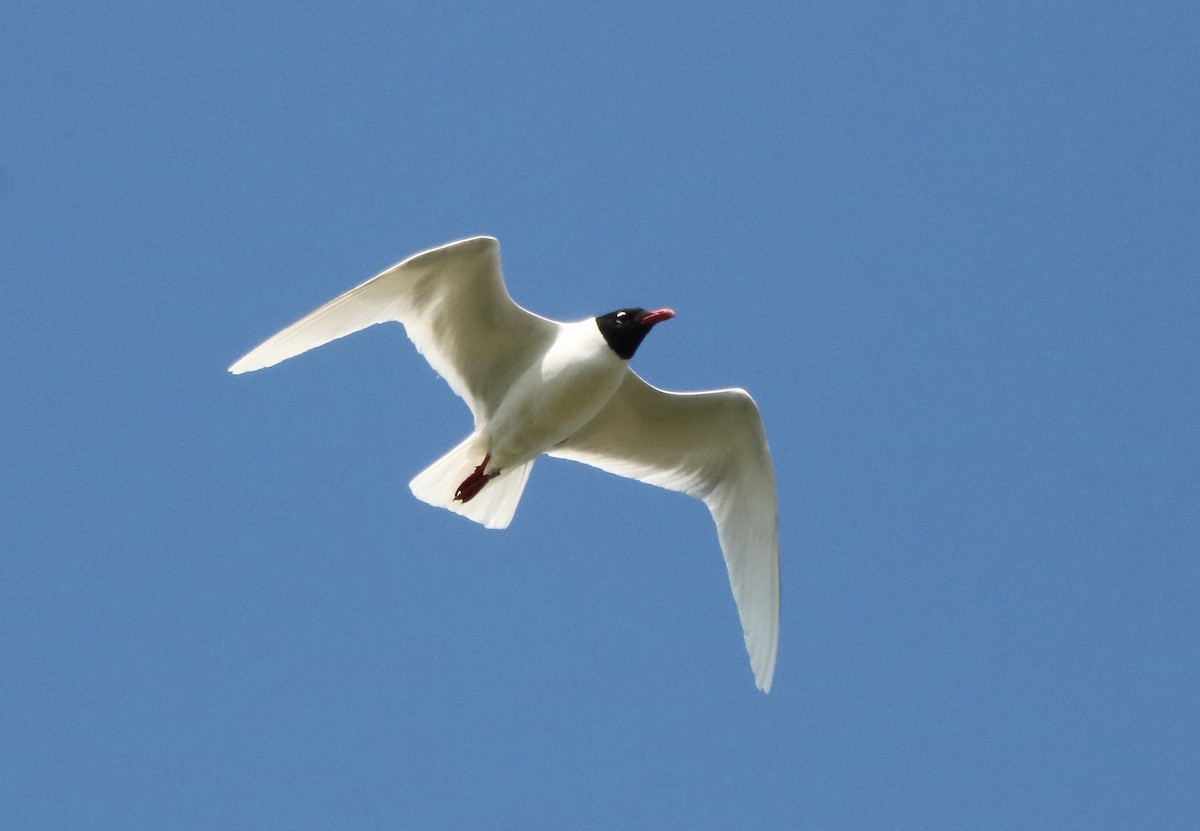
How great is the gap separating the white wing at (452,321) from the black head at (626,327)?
0.40 metres

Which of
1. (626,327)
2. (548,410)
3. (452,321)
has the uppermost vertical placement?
(452,321)

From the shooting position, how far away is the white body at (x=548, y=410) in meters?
9.45

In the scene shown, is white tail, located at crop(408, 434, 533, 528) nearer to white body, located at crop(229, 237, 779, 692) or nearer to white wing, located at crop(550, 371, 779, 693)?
white body, located at crop(229, 237, 779, 692)

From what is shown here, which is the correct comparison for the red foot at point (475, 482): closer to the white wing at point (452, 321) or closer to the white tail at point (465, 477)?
the white tail at point (465, 477)

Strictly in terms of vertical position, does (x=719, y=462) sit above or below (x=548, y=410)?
below

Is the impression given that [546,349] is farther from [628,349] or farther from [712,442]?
[712,442]

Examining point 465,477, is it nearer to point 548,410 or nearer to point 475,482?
point 475,482

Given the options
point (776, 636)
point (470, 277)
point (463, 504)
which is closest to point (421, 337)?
point (470, 277)

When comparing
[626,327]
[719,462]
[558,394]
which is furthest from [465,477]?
[719,462]

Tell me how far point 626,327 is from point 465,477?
146 cm

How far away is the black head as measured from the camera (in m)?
9.65

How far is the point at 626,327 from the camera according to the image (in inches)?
380

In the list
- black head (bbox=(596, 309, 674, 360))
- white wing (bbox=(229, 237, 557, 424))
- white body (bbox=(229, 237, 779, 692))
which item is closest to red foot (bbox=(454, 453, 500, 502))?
A: white body (bbox=(229, 237, 779, 692))

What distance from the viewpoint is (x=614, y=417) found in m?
10.6
